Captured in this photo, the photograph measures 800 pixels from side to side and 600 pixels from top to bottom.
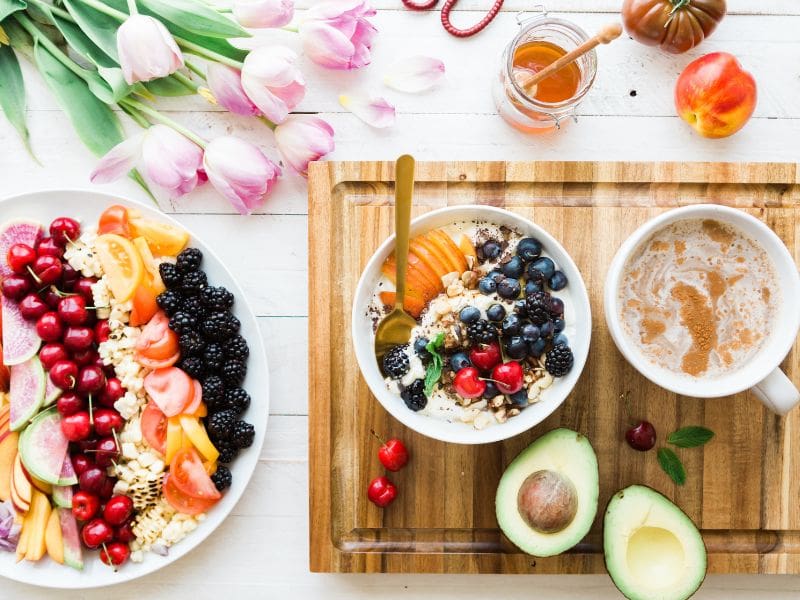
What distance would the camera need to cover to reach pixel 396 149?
1473 millimetres

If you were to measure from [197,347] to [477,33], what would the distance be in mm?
821

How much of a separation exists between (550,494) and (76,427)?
2.85 ft

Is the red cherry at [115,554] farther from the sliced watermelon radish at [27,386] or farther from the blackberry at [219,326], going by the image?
the blackberry at [219,326]

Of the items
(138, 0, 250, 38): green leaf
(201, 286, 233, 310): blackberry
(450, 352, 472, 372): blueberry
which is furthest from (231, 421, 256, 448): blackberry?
(138, 0, 250, 38): green leaf

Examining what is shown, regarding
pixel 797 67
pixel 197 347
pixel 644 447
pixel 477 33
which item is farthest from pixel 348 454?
pixel 797 67

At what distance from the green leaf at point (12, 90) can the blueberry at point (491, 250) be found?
0.93 metres

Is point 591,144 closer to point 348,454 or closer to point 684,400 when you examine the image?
point 684,400

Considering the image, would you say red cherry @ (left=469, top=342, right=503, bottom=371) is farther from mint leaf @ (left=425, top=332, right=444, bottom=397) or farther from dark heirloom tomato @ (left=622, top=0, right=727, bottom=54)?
dark heirloom tomato @ (left=622, top=0, right=727, bottom=54)

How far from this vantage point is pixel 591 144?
1.47m

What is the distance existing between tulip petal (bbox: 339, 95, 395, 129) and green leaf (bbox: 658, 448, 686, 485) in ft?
2.67

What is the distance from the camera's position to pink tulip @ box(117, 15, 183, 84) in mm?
1308

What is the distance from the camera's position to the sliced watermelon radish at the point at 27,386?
1394mm

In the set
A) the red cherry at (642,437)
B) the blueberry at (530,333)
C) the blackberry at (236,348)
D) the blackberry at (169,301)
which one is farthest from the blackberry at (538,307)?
the blackberry at (169,301)

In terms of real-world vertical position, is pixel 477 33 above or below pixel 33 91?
above
